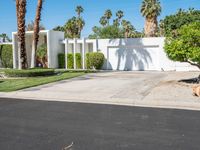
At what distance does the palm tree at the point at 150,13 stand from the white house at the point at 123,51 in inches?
576

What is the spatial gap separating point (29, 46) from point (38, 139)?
1068 inches

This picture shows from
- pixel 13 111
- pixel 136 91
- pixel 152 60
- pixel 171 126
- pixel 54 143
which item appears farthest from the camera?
pixel 152 60

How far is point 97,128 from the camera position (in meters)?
7.37

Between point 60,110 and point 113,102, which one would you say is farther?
point 113,102

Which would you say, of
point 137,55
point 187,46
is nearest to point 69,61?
point 137,55

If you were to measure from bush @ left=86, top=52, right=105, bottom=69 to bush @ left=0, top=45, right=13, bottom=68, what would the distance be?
30.1ft

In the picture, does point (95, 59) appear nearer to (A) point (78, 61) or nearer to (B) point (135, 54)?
(A) point (78, 61)

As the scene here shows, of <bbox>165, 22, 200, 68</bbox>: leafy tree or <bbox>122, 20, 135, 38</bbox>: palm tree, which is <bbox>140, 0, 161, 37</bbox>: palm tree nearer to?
<bbox>122, 20, 135, 38</bbox>: palm tree

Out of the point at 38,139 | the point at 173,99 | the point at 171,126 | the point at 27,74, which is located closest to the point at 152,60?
the point at 27,74

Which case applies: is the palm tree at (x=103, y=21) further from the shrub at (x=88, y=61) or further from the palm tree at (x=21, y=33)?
the palm tree at (x=21, y=33)

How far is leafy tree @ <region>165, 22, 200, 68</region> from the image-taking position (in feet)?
46.0

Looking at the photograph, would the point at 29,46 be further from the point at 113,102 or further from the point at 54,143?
the point at 54,143

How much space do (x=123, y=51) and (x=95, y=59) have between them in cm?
267

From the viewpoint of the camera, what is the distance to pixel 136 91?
44.3 ft
